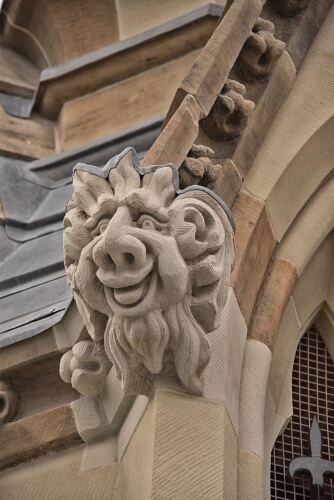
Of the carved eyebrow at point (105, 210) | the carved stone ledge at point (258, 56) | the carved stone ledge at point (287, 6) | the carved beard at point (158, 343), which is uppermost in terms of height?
the carved stone ledge at point (287, 6)

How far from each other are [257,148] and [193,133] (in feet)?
1.25

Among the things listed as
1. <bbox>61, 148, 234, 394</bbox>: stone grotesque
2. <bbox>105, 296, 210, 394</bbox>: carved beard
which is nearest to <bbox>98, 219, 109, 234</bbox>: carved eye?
<bbox>61, 148, 234, 394</bbox>: stone grotesque

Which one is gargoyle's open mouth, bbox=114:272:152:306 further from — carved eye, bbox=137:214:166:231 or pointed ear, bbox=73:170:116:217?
pointed ear, bbox=73:170:116:217

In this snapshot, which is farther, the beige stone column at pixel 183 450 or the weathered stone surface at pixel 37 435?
the weathered stone surface at pixel 37 435

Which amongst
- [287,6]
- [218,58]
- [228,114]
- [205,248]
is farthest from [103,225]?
[287,6]

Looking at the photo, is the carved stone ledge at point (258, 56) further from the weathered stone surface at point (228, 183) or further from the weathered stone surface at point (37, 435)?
the weathered stone surface at point (37, 435)

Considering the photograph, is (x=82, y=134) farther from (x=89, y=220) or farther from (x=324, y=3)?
(x=89, y=220)

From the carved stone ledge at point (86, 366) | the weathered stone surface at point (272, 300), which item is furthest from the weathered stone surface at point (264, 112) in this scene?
the carved stone ledge at point (86, 366)

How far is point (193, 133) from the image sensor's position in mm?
7230

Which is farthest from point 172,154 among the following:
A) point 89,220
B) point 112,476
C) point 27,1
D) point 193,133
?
point 27,1

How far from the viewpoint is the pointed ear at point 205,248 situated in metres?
6.55

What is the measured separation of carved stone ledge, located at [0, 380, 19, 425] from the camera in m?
7.40

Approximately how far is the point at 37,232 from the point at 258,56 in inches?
64.1

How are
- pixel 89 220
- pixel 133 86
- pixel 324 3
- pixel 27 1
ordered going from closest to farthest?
pixel 89 220
pixel 324 3
pixel 133 86
pixel 27 1
